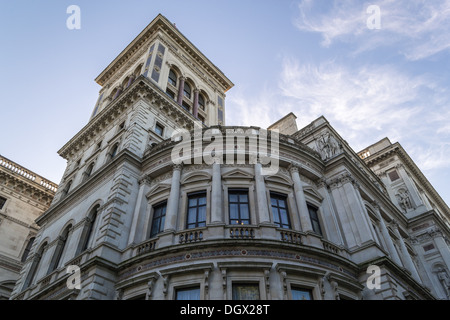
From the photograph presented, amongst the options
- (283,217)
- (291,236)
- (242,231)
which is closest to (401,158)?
(283,217)

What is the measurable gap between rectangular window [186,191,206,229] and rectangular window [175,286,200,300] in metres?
3.69

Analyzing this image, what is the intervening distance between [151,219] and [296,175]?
892cm

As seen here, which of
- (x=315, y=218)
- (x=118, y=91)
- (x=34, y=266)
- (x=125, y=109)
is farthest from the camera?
(x=118, y=91)

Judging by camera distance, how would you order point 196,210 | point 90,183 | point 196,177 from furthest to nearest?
point 90,183 → point 196,177 → point 196,210

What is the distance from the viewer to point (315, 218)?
2077cm

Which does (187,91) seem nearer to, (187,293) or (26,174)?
(26,174)

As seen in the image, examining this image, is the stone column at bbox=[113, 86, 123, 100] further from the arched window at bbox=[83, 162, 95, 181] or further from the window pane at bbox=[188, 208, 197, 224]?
the window pane at bbox=[188, 208, 197, 224]

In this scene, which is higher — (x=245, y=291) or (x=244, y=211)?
(x=244, y=211)

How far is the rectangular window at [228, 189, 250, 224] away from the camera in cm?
1872

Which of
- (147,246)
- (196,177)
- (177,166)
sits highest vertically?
(177,166)

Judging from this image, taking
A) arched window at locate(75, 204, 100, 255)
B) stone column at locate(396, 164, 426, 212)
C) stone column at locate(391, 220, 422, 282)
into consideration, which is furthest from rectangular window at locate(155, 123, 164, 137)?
stone column at locate(396, 164, 426, 212)

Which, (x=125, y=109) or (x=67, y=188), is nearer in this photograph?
(x=67, y=188)

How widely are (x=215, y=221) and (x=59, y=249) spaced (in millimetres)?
11728

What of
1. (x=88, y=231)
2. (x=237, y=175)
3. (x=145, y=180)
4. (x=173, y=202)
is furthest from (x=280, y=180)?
(x=88, y=231)
